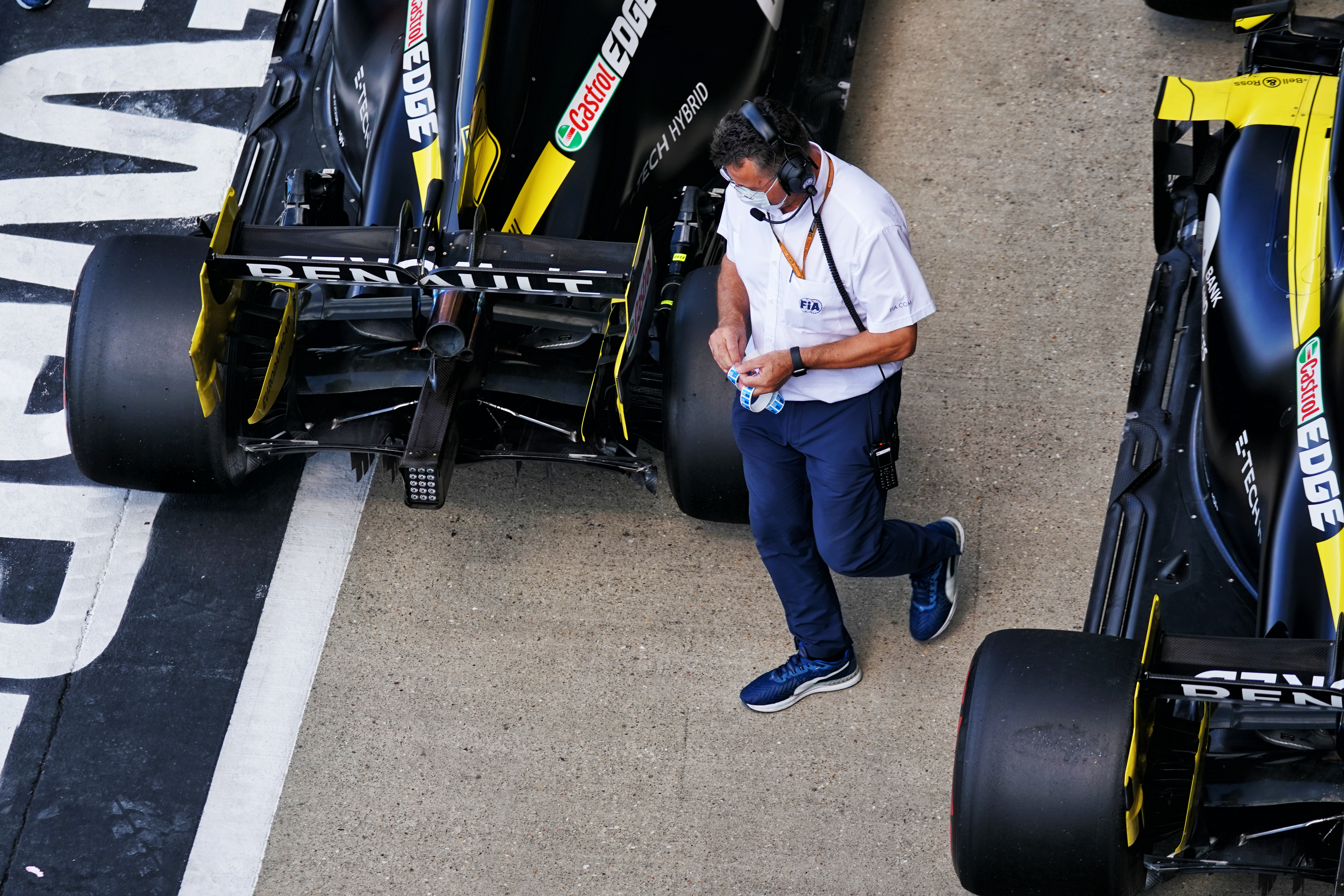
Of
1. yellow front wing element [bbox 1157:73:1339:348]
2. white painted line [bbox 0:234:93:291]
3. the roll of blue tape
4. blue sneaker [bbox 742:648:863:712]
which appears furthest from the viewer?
white painted line [bbox 0:234:93:291]

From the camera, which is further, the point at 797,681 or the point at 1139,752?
the point at 797,681

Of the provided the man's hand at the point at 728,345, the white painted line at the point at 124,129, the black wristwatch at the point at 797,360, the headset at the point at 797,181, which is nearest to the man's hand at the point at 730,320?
the man's hand at the point at 728,345

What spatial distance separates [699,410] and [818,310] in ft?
2.29

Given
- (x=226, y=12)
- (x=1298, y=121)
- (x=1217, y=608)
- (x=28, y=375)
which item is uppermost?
(x=1298, y=121)

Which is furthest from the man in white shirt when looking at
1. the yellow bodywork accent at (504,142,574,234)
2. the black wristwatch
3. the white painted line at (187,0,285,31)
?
the white painted line at (187,0,285,31)

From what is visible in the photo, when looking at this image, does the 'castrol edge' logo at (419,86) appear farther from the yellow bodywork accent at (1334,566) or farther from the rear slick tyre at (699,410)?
the yellow bodywork accent at (1334,566)

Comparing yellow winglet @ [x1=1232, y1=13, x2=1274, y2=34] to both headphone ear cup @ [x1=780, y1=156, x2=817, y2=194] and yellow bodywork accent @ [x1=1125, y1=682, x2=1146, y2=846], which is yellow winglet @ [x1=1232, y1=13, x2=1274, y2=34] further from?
yellow bodywork accent @ [x1=1125, y1=682, x2=1146, y2=846]

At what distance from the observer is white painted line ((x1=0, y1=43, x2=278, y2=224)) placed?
5.51 meters

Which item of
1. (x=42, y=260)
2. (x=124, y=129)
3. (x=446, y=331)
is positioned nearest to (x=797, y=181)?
(x=446, y=331)

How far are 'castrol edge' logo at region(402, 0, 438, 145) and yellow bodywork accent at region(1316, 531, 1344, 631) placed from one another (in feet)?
8.63

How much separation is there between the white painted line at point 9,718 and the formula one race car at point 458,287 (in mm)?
727

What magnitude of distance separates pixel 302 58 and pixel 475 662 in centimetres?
240

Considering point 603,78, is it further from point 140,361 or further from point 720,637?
point 720,637

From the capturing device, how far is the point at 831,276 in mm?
3281
